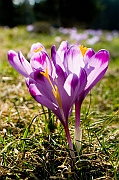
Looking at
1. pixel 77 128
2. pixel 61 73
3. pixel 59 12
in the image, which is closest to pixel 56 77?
pixel 61 73

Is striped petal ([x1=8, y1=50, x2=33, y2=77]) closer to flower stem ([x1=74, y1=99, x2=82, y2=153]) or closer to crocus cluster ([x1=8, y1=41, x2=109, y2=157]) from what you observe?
crocus cluster ([x1=8, y1=41, x2=109, y2=157])

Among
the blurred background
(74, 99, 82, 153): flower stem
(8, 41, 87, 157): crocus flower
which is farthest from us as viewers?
the blurred background

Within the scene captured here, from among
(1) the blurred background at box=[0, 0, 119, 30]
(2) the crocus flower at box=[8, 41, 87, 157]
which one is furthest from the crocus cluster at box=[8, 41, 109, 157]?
(1) the blurred background at box=[0, 0, 119, 30]

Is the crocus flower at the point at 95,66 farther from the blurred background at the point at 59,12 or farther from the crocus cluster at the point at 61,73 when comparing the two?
the blurred background at the point at 59,12

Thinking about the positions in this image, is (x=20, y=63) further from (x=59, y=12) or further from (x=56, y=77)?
(x=59, y=12)

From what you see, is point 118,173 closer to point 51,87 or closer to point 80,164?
point 80,164

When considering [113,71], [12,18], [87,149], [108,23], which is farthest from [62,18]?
[87,149]

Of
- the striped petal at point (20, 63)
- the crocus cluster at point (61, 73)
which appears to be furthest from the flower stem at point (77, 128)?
the striped petal at point (20, 63)
